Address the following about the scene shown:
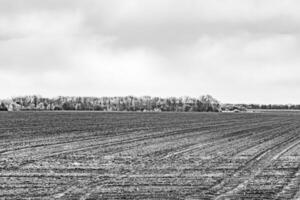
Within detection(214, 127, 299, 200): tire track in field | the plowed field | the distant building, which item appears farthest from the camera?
the distant building

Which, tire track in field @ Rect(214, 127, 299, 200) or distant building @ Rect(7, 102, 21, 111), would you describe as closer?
tire track in field @ Rect(214, 127, 299, 200)

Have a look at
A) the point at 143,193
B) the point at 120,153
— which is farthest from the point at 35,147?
the point at 143,193

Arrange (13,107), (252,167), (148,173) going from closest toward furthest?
(148,173), (252,167), (13,107)

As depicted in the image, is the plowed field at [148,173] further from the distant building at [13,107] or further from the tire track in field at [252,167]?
the distant building at [13,107]

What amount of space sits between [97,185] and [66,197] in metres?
1.99

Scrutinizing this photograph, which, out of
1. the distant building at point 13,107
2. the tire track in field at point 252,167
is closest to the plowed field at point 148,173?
the tire track in field at point 252,167

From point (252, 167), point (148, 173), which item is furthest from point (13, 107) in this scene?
point (148, 173)

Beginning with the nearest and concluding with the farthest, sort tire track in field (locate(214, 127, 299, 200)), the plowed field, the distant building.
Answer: the plowed field, tire track in field (locate(214, 127, 299, 200)), the distant building

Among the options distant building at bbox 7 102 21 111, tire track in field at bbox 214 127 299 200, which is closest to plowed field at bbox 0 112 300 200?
tire track in field at bbox 214 127 299 200

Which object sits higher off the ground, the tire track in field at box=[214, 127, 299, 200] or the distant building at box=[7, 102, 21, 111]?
the distant building at box=[7, 102, 21, 111]

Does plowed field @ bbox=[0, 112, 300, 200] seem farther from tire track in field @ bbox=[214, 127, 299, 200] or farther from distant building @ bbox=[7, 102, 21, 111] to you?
distant building @ bbox=[7, 102, 21, 111]

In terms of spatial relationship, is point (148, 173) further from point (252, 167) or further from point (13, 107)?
point (13, 107)

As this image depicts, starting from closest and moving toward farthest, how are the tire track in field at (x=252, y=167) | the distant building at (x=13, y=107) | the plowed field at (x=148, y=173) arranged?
1. the plowed field at (x=148, y=173)
2. the tire track in field at (x=252, y=167)
3. the distant building at (x=13, y=107)

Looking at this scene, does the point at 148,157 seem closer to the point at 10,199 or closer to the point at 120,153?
the point at 120,153
